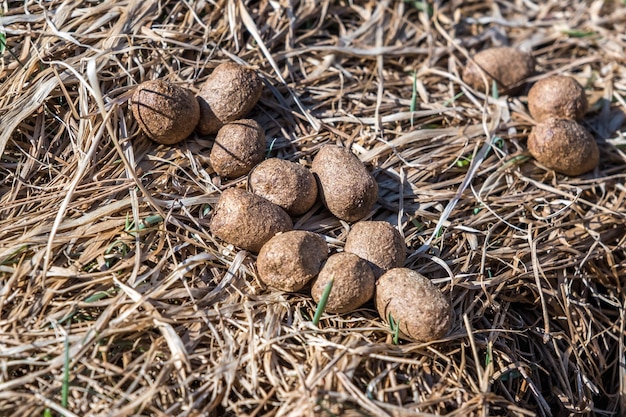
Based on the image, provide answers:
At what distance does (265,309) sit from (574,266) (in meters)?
1.35

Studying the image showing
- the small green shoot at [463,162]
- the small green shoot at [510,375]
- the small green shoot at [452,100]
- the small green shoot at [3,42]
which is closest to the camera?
the small green shoot at [510,375]

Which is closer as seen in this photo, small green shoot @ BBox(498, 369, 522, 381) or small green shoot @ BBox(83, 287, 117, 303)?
small green shoot @ BBox(83, 287, 117, 303)

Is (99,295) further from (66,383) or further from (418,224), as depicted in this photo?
(418,224)

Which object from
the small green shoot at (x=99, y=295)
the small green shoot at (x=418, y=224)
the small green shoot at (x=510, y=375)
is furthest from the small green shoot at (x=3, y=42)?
the small green shoot at (x=510, y=375)

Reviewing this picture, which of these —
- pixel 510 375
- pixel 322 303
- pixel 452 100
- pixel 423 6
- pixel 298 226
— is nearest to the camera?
pixel 322 303

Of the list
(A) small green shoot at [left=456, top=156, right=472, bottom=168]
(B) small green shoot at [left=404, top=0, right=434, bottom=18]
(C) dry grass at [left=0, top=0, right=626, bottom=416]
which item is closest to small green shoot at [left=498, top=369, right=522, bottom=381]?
(C) dry grass at [left=0, top=0, right=626, bottom=416]

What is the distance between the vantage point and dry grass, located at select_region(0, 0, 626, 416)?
2.00 metres

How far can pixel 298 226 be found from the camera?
244 cm

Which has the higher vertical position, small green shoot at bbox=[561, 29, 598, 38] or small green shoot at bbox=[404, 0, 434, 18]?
small green shoot at bbox=[404, 0, 434, 18]

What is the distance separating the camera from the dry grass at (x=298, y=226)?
200 centimetres

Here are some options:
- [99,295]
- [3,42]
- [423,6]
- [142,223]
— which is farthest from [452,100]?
[3,42]

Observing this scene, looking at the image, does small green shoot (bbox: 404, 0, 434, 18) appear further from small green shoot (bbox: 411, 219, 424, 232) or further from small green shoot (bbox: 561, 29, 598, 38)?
small green shoot (bbox: 411, 219, 424, 232)

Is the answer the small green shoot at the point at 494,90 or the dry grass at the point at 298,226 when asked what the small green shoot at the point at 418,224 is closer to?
the dry grass at the point at 298,226

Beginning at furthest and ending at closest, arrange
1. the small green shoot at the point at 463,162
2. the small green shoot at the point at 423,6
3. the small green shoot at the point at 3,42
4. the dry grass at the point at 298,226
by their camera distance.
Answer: the small green shoot at the point at 423,6
the small green shoot at the point at 463,162
the small green shoot at the point at 3,42
the dry grass at the point at 298,226
